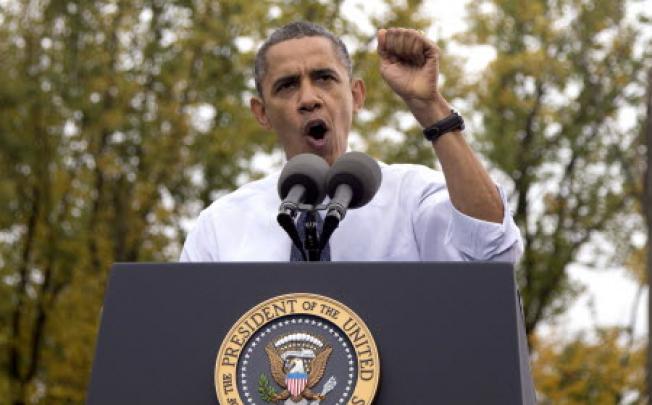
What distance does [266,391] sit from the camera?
2646 millimetres

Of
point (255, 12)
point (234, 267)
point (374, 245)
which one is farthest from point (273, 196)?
point (255, 12)

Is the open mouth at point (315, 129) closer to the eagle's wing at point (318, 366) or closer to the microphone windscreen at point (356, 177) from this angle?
the microphone windscreen at point (356, 177)

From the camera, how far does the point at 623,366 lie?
15867 millimetres

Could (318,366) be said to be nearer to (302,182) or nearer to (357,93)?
(302,182)

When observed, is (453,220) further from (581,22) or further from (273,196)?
(581,22)

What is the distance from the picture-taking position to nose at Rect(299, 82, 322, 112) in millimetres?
3918

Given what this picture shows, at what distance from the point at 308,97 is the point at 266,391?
148 cm

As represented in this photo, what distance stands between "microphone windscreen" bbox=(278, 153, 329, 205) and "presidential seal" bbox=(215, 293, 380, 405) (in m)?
0.44

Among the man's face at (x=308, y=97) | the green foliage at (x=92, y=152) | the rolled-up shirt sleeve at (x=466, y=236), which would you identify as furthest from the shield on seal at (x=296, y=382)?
the green foliage at (x=92, y=152)

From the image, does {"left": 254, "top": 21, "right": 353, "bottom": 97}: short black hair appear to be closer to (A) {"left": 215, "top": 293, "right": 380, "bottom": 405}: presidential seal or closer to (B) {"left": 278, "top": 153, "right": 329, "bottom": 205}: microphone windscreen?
(B) {"left": 278, "top": 153, "right": 329, "bottom": 205}: microphone windscreen

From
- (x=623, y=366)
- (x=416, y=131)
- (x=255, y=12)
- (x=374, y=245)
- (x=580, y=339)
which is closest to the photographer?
(x=374, y=245)

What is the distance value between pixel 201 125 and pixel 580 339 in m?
5.94

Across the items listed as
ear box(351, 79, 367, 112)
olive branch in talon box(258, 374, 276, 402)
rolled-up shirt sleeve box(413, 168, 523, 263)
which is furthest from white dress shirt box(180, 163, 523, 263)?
olive branch in talon box(258, 374, 276, 402)

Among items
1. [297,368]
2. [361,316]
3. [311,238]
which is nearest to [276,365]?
[297,368]
